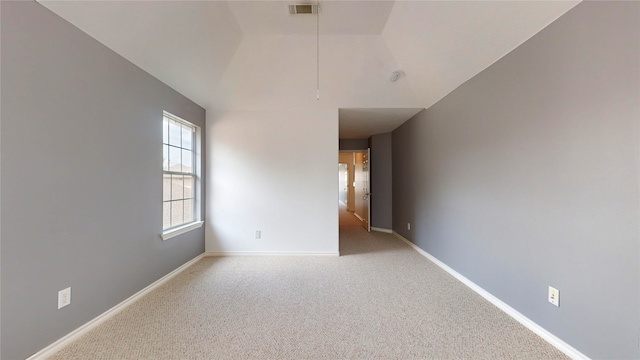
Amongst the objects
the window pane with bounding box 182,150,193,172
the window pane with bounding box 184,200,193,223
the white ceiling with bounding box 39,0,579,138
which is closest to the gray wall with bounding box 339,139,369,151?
the white ceiling with bounding box 39,0,579,138

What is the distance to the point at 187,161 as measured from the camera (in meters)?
3.12

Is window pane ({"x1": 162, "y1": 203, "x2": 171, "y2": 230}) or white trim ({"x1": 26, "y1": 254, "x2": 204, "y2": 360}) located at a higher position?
window pane ({"x1": 162, "y1": 203, "x2": 171, "y2": 230})

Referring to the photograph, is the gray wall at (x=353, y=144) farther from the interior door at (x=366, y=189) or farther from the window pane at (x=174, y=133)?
the window pane at (x=174, y=133)

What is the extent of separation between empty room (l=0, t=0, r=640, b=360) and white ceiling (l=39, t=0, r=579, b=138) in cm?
2

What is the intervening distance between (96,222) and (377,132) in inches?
185

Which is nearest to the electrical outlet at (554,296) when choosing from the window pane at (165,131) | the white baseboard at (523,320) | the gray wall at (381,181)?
the white baseboard at (523,320)

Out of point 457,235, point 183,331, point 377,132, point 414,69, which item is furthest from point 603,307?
point 377,132

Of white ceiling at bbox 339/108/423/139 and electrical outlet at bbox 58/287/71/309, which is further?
white ceiling at bbox 339/108/423/139

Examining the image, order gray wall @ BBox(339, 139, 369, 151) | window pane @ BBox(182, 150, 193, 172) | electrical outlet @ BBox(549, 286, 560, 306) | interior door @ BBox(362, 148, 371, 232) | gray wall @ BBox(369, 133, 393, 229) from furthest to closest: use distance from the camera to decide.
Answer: gray wall @ BBox(339, 139, 369, 151)
interior door @ BBox(362, 148, 371, 232)
gray wall @ BBox(369, 133, 393, 229)
window pane @ BBox(182, 150, 193, 172)
electrical outlet @ BBox(549, 286, 560, 306)

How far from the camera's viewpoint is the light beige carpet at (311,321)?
59.8 inches

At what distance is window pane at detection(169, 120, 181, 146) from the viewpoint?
2.79 m

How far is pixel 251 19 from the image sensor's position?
237 centimetres

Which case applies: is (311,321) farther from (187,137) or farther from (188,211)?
(187,137)

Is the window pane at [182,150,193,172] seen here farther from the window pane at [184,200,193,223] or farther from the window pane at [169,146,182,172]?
the window pane at [184,200,193,223]
